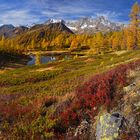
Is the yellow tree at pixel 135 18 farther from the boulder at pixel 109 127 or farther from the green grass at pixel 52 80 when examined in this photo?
the boulder at pixel 109 127

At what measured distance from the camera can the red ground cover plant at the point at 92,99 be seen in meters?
10.6

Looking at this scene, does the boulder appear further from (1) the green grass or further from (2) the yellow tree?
(2) the yellow tree

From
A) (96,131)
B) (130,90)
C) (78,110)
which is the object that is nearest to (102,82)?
(130,90)

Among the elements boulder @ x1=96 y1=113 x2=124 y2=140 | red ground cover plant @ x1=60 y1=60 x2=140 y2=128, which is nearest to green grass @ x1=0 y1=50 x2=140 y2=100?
red ground cover plant @ x1=60 y1=60 x2=140 y2=128

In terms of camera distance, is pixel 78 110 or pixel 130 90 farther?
pixel 130 90

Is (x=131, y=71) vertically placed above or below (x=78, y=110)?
above

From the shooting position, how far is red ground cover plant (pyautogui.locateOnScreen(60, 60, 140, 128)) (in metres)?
10.6

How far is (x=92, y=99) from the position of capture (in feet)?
37.5

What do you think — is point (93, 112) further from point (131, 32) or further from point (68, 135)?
point (131, 32)

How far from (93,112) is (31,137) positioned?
Answer: 2700mm

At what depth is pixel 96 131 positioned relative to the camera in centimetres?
927

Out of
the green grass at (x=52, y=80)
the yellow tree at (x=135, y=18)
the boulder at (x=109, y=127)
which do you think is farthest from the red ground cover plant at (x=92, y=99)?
the yellow tree at (x=135, y=18)

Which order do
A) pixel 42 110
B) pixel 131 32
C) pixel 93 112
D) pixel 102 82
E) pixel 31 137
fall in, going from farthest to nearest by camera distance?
pixel 131 32
pixel 102 82
pixel 42 110
pixel 93 112
pixel 31 137

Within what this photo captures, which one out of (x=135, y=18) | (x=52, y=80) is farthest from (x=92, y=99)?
(x=135, y=18)
